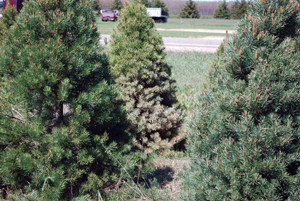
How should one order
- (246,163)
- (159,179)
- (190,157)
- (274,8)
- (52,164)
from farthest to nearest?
(159,179), (52,164), (190,157), (274,8), (246,163)

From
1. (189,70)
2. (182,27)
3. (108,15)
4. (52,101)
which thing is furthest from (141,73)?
(108,15)

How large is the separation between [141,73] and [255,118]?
8.31 feet

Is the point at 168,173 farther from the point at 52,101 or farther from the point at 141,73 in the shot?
the point at 52,101

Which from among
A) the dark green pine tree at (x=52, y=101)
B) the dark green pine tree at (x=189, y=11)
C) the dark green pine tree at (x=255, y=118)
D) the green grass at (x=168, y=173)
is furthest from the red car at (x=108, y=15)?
the dark green pine tree at (x=255, y=118)

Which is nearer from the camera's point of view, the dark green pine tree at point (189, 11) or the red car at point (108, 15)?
the red car at point (108, 15)

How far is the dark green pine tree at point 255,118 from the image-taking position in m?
1.91

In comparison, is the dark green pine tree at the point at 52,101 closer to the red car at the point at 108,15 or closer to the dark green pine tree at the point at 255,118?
the dark green pine tree at the point at 255,118

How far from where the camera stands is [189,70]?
1034cm

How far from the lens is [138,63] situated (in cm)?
420

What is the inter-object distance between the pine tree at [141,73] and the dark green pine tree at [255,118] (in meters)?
2.11

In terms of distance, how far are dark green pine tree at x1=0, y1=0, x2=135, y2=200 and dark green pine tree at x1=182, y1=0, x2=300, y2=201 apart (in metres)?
1.26

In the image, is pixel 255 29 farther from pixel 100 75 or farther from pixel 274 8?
pixel 100 75

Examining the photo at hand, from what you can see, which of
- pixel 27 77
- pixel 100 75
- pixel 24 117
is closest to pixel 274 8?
pixel 100 75

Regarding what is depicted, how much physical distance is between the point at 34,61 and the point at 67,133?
827 mm
